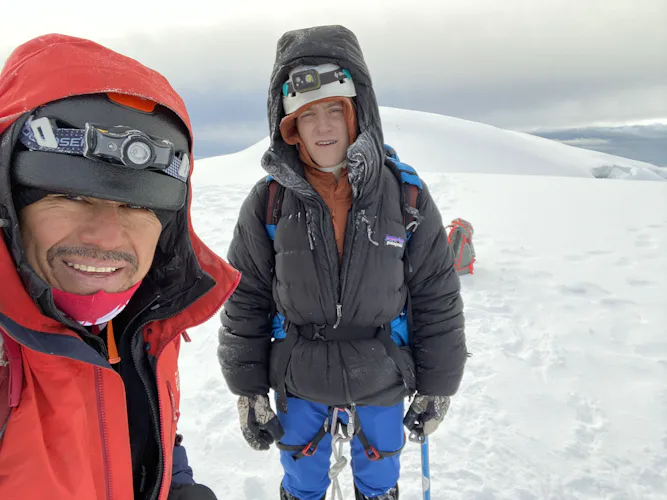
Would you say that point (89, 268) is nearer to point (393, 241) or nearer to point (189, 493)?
point (189, 493)

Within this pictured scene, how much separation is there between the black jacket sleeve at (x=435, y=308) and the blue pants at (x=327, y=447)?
28cm

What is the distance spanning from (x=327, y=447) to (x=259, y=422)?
430 millimetres

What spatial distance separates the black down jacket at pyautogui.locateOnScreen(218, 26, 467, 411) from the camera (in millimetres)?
1953

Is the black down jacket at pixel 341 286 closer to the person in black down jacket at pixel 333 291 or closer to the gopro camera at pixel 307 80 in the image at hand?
the person in black down jacket at pixel 333 291

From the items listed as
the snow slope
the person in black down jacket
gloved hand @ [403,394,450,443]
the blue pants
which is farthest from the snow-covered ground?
the snow slope

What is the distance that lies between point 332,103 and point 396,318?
1181 mm

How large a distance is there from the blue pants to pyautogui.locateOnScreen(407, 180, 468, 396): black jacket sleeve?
0.28 m

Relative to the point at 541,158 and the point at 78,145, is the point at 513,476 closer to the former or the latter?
the point at 78,145

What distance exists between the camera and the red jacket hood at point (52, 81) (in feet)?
3.63

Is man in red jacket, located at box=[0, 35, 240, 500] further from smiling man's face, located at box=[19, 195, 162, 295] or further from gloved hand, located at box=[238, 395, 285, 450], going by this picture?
gloved hand, located at box=[238, 395, 285, 450]

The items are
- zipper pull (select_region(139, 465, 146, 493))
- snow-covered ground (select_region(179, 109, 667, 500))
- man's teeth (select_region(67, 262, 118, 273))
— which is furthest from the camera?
snow-covered ground (select_region(179, 109, 667, 500))

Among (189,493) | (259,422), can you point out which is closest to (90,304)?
(189,493)

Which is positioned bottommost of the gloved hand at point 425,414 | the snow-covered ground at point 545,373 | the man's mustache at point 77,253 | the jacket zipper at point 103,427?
the snow-covered ground at point 545,373

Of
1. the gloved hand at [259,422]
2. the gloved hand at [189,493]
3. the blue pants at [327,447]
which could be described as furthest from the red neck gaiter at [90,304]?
the blue pants at [327,447]
